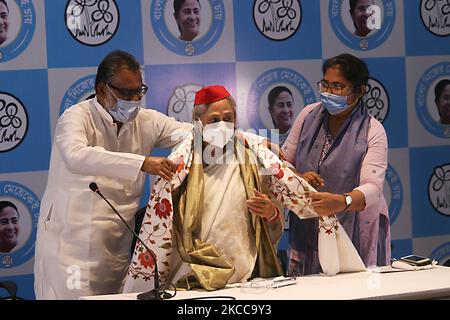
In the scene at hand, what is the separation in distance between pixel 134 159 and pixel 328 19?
2.09 m

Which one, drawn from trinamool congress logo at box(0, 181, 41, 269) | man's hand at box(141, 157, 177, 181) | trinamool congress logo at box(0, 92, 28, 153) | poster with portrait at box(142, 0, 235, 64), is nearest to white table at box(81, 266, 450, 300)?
man's hand at box(141, 157, 177, 181)

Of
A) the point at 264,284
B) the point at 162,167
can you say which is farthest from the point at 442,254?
the point at 162,167

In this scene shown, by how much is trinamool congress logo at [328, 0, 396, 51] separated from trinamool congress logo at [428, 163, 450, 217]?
1.03 metres

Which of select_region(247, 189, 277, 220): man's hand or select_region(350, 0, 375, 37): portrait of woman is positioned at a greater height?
select_region(350, 0, 375, 37): portrait of woman

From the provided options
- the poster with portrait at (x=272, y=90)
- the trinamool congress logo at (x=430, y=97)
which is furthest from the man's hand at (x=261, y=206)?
the trinamool congress logo at (x=430, y=97)

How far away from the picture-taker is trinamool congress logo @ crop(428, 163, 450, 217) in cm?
509

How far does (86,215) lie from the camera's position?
3.49 m

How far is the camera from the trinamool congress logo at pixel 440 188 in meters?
5.09

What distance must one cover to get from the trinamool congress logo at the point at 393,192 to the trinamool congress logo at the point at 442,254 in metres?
0.42

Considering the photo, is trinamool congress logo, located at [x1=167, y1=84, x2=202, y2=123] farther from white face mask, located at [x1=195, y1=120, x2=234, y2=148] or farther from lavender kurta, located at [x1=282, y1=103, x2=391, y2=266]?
white face mask, located at [x1=195, y1=120, x2=234, y2=148]

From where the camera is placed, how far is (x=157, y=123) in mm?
3725

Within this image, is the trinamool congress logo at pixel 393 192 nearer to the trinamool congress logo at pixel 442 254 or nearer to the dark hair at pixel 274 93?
the trinamool congress logo at pixel 442 254

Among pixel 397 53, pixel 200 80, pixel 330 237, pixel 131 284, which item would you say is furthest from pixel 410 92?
pixel 131 284

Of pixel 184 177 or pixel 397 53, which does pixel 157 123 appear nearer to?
pixel 184 177
